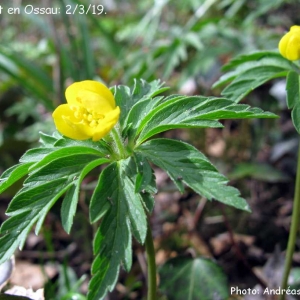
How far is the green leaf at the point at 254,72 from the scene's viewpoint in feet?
3.64

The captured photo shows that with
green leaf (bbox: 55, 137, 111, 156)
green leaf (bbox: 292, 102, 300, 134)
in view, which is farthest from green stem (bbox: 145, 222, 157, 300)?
green leaf (bbox: 292, 102, 300, 134)

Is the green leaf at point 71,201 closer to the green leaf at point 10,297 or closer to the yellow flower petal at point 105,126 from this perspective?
the yellow flower petal at point 105,126

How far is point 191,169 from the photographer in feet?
2.84

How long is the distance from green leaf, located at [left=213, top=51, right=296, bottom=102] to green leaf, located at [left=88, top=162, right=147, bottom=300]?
414 mm

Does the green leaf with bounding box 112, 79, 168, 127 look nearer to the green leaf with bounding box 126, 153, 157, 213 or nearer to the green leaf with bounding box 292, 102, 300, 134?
the green leaf with bounding box 126, 153, 157, 213

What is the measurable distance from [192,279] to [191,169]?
63 centimetres

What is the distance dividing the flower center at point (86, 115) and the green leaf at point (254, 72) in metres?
0.39

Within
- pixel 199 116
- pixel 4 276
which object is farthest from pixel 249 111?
pixel 4 276

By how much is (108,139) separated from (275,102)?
4.24 ft

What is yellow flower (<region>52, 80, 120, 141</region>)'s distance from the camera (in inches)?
33.7

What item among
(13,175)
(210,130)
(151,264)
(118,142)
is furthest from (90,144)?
(210,130)

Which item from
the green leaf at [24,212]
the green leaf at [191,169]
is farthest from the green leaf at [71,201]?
the green leaf at [191,169]

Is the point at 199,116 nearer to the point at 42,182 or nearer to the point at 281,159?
the point at 42,182

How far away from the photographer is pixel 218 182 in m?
0.84
